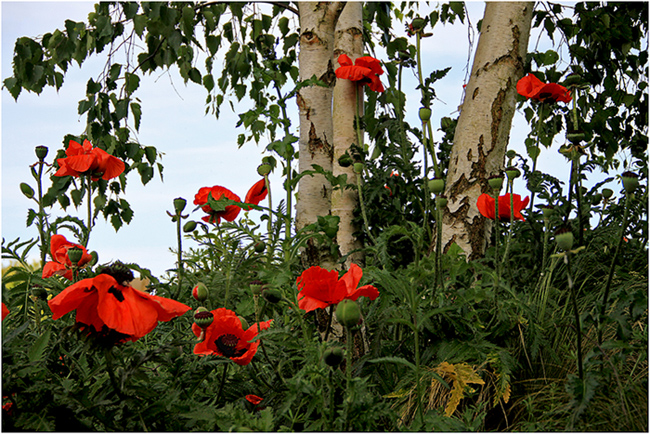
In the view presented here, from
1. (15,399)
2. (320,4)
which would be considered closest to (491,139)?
(320,4)

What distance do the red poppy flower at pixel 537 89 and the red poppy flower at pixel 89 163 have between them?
1.41 metres

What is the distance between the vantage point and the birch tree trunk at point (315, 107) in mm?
2178

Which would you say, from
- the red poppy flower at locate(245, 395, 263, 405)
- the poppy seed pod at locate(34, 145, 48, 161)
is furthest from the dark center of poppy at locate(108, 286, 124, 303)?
the poppy seed pod at locate(34, 145, 48, 161)

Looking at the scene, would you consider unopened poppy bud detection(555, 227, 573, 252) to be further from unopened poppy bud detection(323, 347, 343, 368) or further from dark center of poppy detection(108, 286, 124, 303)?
dark center of poppy detection(108, 286, 124, 303)

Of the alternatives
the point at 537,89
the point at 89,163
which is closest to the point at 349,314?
the point at 89,163

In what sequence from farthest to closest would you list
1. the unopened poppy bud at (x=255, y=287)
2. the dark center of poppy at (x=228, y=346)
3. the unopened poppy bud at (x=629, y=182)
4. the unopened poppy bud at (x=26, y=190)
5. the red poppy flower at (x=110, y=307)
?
the unopened poppy bud at (x=26, y=190), the unopened poppy bud at (x=255, y=287), the dark center of poppy at (x=228, y=346), the unopened poppy bud at (x=629, y=182), the red poppy flower at (x=110, y=307)

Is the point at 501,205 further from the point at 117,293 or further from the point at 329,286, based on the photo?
the point at 117,293

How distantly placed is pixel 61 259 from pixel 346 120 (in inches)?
47.7

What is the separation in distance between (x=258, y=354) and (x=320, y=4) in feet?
5.17

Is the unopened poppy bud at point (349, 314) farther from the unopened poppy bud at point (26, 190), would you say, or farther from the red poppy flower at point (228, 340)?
the unopened poppy bud at point (26, 190)

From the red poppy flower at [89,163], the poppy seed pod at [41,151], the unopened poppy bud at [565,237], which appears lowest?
the unopened poppy bud at [565,237]

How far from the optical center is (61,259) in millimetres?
1636

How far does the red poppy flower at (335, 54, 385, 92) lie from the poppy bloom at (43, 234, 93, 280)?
3.77ft

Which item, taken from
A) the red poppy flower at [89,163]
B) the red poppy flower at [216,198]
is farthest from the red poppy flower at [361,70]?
the red poppy flower at [89,163]
